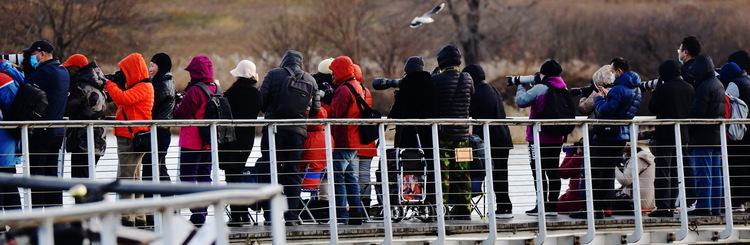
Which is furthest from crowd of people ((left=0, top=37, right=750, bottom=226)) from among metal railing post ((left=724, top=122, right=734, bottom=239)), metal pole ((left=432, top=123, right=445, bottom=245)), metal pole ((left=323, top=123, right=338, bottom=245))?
metal pole ((left=323, top=123, right=338, bottom=245))

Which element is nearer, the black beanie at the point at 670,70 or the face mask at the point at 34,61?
the face mask at the point at 34,61

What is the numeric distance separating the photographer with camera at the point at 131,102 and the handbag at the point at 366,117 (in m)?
1.77

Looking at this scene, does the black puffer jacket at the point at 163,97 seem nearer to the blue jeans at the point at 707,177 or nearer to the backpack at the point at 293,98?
the backpack at the point at 293,98

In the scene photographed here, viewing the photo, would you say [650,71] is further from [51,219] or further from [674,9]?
[51,219]

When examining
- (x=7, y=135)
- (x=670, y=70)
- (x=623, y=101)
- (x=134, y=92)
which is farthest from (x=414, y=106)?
(x=7, y=135)

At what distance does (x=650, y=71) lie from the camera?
144 ft

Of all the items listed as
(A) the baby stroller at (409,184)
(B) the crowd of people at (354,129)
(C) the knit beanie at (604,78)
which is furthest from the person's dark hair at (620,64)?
(A) the baby stroller at (409,184)

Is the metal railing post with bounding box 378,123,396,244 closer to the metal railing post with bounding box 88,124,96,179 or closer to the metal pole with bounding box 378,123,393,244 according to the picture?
the metal pole with bounding box 378,123,393,244

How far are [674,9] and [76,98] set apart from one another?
3603 centimetres

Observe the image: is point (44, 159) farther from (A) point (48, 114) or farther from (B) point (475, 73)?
(B) point (475, 73)

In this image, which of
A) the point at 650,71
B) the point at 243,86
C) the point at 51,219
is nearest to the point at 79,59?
the point at 243,86

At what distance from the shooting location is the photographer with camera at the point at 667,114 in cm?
1445

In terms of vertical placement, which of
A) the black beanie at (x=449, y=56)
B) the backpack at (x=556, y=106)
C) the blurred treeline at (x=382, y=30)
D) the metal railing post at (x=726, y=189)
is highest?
the blurred treeline at (x=382, y=30)

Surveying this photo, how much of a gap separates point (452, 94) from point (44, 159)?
3.48 meters
